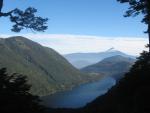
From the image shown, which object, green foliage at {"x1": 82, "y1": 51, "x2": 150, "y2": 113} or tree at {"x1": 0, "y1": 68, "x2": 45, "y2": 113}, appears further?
green foliage at {"x1": 82, "y1": 51, "x2": 150, "y2": 113}

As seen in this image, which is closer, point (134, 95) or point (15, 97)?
point (15, 97)

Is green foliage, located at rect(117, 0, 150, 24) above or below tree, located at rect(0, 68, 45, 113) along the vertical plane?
above

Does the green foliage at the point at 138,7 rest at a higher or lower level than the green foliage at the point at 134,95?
higher

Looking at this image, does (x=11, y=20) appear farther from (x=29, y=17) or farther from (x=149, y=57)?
(x=149, y=57)

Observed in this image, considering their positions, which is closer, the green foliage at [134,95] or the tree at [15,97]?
the tree at [15,97]

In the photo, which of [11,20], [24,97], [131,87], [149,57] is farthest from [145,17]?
[24,97]

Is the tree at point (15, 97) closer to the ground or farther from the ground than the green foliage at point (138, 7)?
closer to the ground

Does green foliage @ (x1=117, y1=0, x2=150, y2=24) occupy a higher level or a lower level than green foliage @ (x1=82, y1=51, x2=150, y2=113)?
higher

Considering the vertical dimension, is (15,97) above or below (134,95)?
above
